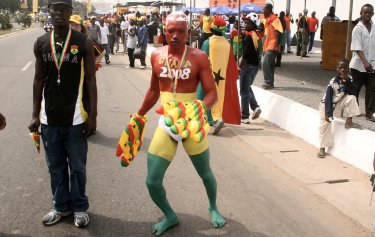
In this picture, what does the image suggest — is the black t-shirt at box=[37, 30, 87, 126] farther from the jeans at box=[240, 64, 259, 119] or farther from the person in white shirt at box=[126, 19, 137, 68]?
the person in white shirt at box=[126, 19, 137, 68]

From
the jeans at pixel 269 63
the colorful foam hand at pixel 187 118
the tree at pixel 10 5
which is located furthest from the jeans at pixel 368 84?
the tree at pixel 10 5

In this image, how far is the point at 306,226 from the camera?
13.4 feet

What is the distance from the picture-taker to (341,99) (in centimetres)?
591

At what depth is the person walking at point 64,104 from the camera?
3.68 m

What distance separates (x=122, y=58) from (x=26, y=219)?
54.3 ft

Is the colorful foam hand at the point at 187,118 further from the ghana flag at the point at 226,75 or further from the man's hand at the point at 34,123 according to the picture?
the ghana flag at the point at 226,75

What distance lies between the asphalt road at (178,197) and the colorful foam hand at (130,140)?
0.60 meters

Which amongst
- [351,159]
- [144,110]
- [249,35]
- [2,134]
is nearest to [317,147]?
[351,159]

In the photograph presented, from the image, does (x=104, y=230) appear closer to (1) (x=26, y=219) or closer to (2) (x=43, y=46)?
(1) (x=26, y=219)

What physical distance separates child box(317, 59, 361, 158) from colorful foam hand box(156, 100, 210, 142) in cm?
271

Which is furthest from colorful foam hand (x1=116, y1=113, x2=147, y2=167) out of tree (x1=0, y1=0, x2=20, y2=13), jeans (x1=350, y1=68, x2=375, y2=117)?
tree (x1=0, y1=0, x2=20, y2=13)

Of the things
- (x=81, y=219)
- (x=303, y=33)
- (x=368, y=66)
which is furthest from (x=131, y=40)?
(x=81, y=219)

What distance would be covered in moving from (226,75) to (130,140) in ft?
11.8

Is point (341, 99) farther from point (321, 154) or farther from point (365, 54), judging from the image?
point (365, 54)
